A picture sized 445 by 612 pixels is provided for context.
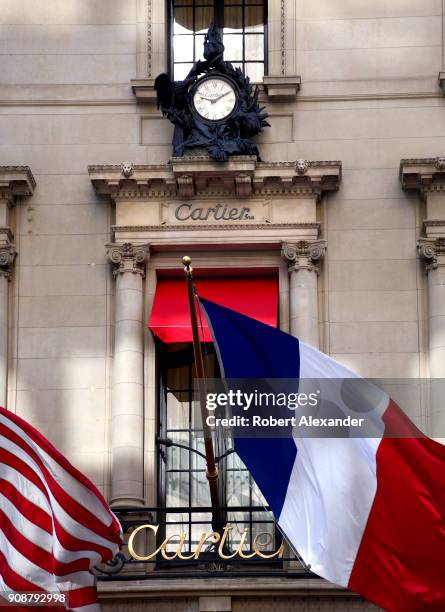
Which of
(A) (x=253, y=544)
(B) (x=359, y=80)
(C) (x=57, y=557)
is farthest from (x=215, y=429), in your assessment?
(B) (x=359, y=80)

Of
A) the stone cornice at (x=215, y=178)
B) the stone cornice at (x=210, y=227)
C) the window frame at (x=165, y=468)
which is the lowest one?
the window frame at (x=165, y=468)

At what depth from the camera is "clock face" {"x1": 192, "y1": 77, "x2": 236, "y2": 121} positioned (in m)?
30.6

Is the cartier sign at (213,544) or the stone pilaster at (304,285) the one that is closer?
the cartier sign at (213,544)

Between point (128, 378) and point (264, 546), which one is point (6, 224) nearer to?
point (128, 378)

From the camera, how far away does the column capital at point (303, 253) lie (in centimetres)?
3005

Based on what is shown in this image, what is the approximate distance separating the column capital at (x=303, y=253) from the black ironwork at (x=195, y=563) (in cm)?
377

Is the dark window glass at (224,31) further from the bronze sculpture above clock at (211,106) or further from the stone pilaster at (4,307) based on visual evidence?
the stone pilaster at (4,307)

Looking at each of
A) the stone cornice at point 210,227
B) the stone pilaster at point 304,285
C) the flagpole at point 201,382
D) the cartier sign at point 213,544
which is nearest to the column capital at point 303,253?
the stone pilaster at point 304,285

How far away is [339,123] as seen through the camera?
3097cm

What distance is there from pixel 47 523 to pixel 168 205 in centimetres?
627

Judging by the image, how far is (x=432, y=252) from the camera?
29.9m

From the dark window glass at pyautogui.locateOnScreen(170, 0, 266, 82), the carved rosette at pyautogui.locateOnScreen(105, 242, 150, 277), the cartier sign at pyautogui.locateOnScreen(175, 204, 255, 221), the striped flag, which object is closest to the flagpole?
the striped flag

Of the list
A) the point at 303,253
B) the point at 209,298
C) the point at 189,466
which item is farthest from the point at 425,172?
the point at 189,466

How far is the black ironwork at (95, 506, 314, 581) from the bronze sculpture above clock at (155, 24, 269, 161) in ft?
18.6
